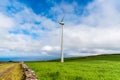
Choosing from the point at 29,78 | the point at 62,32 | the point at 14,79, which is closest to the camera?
the point at 29,78

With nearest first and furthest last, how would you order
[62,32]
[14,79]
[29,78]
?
[29,78] < [14,79] < [62,32]

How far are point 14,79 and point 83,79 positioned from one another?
7446mm

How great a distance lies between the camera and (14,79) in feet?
84.6

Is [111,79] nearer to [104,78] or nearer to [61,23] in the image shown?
[104,78]

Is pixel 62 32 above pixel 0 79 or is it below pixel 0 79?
above

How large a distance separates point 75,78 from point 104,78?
3261mm

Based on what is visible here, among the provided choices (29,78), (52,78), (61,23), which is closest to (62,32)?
A: (61,23)

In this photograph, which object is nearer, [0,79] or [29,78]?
[29,78]

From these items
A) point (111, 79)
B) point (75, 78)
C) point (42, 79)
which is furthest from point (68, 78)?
point (111, 79)

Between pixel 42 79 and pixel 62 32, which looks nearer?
pixel 42 79

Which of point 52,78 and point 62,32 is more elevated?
point 62,32

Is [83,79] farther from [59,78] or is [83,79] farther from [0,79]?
[0,79]

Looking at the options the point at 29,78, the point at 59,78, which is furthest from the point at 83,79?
the point at 29,78

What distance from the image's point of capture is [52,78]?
2708cm
